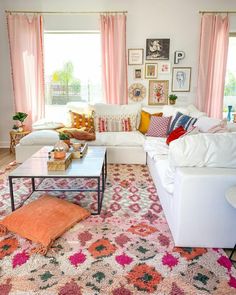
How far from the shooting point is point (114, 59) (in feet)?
15.0

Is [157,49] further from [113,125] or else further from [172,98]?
[113,125]

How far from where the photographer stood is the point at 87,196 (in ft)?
9.08

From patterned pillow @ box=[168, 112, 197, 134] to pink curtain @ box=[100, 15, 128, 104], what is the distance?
4.34 ft

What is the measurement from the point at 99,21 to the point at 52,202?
3476 mm

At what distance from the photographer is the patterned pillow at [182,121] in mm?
3430

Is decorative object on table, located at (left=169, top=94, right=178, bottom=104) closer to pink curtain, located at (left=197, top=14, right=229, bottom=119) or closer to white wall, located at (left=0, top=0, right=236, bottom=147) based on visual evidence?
pink curtain, located at (left=197, top=14, right=229, bottom=119)

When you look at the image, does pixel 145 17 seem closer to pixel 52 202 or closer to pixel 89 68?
pixel 89 68

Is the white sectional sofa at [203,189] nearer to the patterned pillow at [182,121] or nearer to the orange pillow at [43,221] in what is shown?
the orange pillow at [43,221]

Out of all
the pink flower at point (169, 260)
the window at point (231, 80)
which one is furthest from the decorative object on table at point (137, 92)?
the pink flower at point (169, 260)

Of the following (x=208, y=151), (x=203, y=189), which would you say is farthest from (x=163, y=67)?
(x=203, y=189)

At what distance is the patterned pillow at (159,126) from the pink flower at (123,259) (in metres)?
2.42

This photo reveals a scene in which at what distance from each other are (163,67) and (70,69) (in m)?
1.79

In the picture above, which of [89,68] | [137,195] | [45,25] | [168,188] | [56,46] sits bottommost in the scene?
[137,195]

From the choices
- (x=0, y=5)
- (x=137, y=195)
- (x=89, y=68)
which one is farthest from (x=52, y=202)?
(x=0, y=5)
